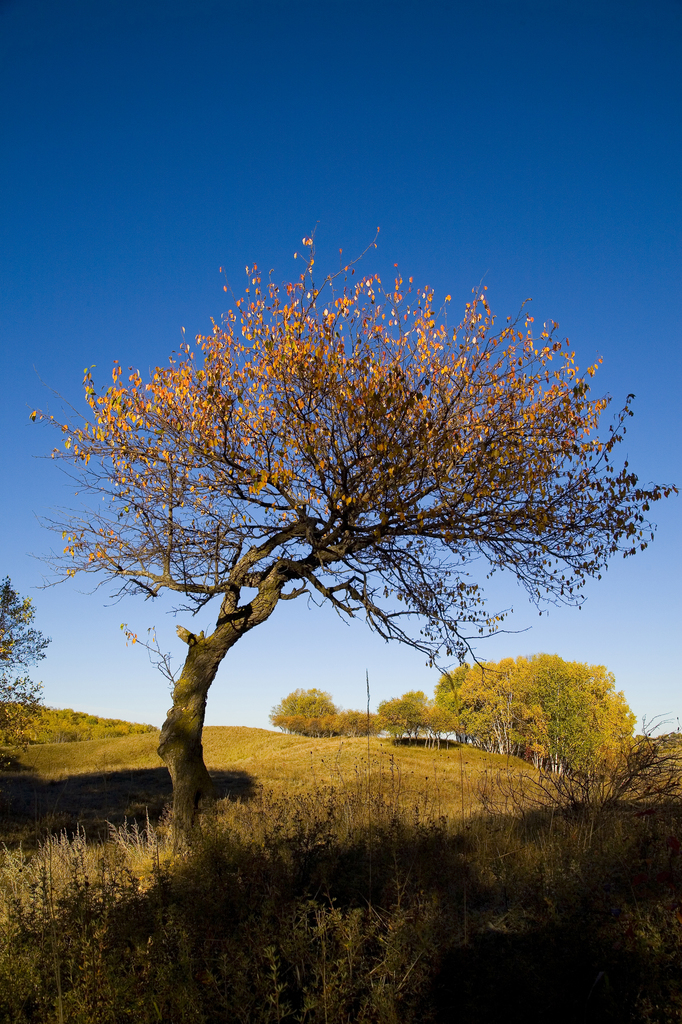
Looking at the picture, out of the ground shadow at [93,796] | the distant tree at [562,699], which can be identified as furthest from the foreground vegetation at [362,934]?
the distant tree at [562,699]

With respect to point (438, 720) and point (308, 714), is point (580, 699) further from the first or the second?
point (308, 714)

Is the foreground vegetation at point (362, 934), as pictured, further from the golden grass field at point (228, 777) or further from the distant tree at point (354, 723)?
the distant tree at point (354, 723)

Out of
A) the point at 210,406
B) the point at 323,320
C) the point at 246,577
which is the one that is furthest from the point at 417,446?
the point at 246,577

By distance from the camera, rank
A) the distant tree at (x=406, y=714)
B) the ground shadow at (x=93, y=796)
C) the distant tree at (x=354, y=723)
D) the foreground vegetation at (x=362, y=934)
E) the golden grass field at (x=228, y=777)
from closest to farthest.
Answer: the foreground vegetation at (x=362, y=934) < the golden grass field at (x=228, y=777) < the ground shadow at (x=93, y=796) < the distant tree at (x=354, y=723) < the distant tree at (x=406, y=714)

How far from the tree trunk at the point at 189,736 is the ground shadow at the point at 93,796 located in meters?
0.78

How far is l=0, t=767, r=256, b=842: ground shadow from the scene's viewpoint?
1406 cm

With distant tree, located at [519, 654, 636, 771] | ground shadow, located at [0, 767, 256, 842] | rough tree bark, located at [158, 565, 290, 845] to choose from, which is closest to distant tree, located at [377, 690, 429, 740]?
distant tree, located at [519, 654, 636, 771]

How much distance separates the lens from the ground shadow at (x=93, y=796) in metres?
14.1

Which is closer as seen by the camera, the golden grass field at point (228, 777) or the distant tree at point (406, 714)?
the golden grass field at point (228, 777)

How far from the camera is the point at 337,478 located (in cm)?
1024

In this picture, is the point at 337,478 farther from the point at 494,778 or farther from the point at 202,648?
the point at 494,778

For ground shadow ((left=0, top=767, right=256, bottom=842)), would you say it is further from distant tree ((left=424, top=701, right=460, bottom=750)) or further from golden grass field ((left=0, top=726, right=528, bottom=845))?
distant tree ((left=424, top=701, right=460, bottom=750))

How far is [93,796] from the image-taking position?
744 inches

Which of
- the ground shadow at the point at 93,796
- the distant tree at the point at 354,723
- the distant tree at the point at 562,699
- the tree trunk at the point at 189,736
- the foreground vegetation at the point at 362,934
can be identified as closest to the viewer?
the foreground vegetation at the point at 362,934
